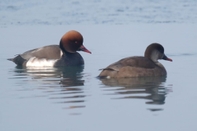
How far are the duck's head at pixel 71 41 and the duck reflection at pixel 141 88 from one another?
3.10 meters

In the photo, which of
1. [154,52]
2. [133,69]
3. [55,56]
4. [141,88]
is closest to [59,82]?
[133,69]

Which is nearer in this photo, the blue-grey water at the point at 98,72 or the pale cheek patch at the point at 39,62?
the blue-grey water at the point at 98,72

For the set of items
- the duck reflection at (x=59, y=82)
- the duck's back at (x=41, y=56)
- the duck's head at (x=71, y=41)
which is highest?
the duck's head at (x=71, y=41)

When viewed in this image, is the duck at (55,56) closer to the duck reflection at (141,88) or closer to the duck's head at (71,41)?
the duck's head at (71,41)

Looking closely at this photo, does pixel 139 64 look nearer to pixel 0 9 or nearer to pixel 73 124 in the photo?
pixel 73 124

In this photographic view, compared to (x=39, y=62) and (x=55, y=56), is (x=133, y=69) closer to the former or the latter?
(x=55, y=56)

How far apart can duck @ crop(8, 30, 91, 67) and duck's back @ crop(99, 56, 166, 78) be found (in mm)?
2420

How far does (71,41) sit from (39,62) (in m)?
0.89

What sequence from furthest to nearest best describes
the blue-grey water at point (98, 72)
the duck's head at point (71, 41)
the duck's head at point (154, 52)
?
the duck's head at point (71, 41)
the duck's head at point (154, 52)
the blue-grey water at point (98, 72)

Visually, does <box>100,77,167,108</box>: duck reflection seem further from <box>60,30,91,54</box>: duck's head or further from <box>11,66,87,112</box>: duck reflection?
<box>60,30,91,54</box>: duck's head

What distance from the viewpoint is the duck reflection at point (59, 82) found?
→ 946 cm

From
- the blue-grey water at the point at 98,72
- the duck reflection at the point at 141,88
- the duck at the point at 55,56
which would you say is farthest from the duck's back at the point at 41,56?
the duck reflection at the point at 141,88

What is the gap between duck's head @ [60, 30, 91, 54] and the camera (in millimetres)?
14242

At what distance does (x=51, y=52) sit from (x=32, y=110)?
5.42 meters
